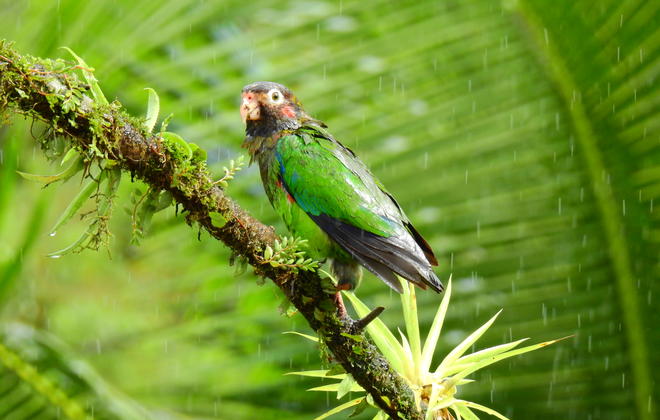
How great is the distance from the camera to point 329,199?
2520 millimetres

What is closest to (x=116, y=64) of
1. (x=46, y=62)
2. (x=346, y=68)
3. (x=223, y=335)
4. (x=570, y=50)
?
(x=346, y=68)

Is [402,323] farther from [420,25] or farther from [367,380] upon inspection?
[367,380]

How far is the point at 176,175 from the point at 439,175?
6.66ft

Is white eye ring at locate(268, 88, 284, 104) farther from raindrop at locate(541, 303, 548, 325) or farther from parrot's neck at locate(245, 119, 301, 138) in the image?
raindrop at locate(541, 303, 548, 325)

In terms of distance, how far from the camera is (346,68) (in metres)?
3.77

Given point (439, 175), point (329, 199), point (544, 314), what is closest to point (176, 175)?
point (329, 199)

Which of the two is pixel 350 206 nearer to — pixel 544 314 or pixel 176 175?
pixel 176 175

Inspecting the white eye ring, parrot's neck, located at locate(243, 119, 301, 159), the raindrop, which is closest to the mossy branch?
parrot's neck, located at locate(243, 119, 301, 159)

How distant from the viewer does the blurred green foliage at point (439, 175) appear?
11.2 ft

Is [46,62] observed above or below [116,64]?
below

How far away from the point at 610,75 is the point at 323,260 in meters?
1.63

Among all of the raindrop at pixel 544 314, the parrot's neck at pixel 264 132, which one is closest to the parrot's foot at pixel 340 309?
the parrot's neck at pixel 264 132

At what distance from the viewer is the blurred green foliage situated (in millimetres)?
3412

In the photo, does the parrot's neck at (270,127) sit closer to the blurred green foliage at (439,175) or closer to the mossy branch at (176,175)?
the blurred green foliage at (439,175)
